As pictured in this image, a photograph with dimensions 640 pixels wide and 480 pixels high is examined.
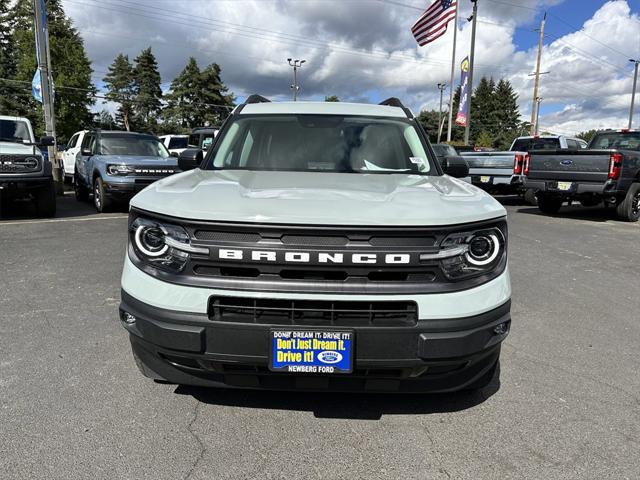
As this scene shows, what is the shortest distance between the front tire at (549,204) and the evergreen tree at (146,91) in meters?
69.4

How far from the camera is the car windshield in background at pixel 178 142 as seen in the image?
2258 centimetres

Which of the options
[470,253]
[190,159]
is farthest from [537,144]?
[470,253]

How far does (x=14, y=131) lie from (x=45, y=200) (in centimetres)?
157

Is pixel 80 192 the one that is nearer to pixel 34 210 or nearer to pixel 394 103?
pixel 34 210

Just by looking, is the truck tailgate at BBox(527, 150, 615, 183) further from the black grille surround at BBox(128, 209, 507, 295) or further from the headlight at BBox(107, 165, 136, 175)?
the black grille surround at BBox(128, 209, 507, 295)

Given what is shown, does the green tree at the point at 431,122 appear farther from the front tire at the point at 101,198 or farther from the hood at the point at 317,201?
the hood at the point at 317,201

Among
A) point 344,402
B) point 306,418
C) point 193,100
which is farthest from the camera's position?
point 193,100

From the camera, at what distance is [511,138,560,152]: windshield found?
15.6 meters

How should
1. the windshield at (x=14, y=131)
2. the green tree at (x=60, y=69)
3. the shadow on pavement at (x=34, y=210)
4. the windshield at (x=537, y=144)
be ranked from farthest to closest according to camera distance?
the green tree at (x=60, y=69) → the windshield at (x=537, y=144) → the shadow on pavement at (x=34, y=210) → the windshield at (x=14, y=131)

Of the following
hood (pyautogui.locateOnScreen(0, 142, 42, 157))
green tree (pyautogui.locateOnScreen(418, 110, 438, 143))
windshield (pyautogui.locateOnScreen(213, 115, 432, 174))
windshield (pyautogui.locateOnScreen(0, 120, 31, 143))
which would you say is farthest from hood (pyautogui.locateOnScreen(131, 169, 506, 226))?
green tree (pyautogui.locateOnScreen(418, 110, 438, 143))

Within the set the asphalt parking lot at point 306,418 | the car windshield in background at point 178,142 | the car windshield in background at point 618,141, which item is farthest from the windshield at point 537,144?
the car windshield in background at point 178,142

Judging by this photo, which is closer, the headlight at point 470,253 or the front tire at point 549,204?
the headlight at point 470,253

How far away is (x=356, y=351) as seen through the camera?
217 centimetres

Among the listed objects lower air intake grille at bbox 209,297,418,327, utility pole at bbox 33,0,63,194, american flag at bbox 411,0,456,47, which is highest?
american flag at bbox 411,0,456,47
